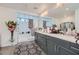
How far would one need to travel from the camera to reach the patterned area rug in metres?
1.90

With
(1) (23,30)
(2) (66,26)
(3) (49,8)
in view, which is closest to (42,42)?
Answer: (1) (23,30)

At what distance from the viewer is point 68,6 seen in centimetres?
186

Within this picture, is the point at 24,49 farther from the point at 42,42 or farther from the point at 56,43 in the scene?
the point at 56,43

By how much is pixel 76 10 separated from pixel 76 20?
168mm

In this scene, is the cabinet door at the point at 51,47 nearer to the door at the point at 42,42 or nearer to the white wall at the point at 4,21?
the door at the point at 42,42

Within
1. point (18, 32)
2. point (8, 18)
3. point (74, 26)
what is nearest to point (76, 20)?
point (74, 26)

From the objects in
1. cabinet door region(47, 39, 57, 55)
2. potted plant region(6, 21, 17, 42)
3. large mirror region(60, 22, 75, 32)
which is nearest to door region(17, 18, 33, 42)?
potted plant region(6, 21, 17, 42)

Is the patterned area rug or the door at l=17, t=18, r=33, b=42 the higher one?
the door at l=17, t=18, r=33, b=42

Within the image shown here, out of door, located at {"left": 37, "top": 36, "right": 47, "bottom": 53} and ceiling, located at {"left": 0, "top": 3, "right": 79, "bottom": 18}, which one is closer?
ceiling, located at {"left": 0, "top": 3, "right": 79, "bottom": 18}

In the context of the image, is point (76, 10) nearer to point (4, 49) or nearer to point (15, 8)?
point (15, 8)

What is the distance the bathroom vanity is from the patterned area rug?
92 mm

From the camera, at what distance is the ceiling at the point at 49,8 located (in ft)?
6.11

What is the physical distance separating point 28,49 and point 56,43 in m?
0.52

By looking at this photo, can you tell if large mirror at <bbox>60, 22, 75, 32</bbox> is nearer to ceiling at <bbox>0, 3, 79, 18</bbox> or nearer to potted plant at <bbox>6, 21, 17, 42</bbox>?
ceiling at <bbox>0, 3, 79, 18</bbox>
